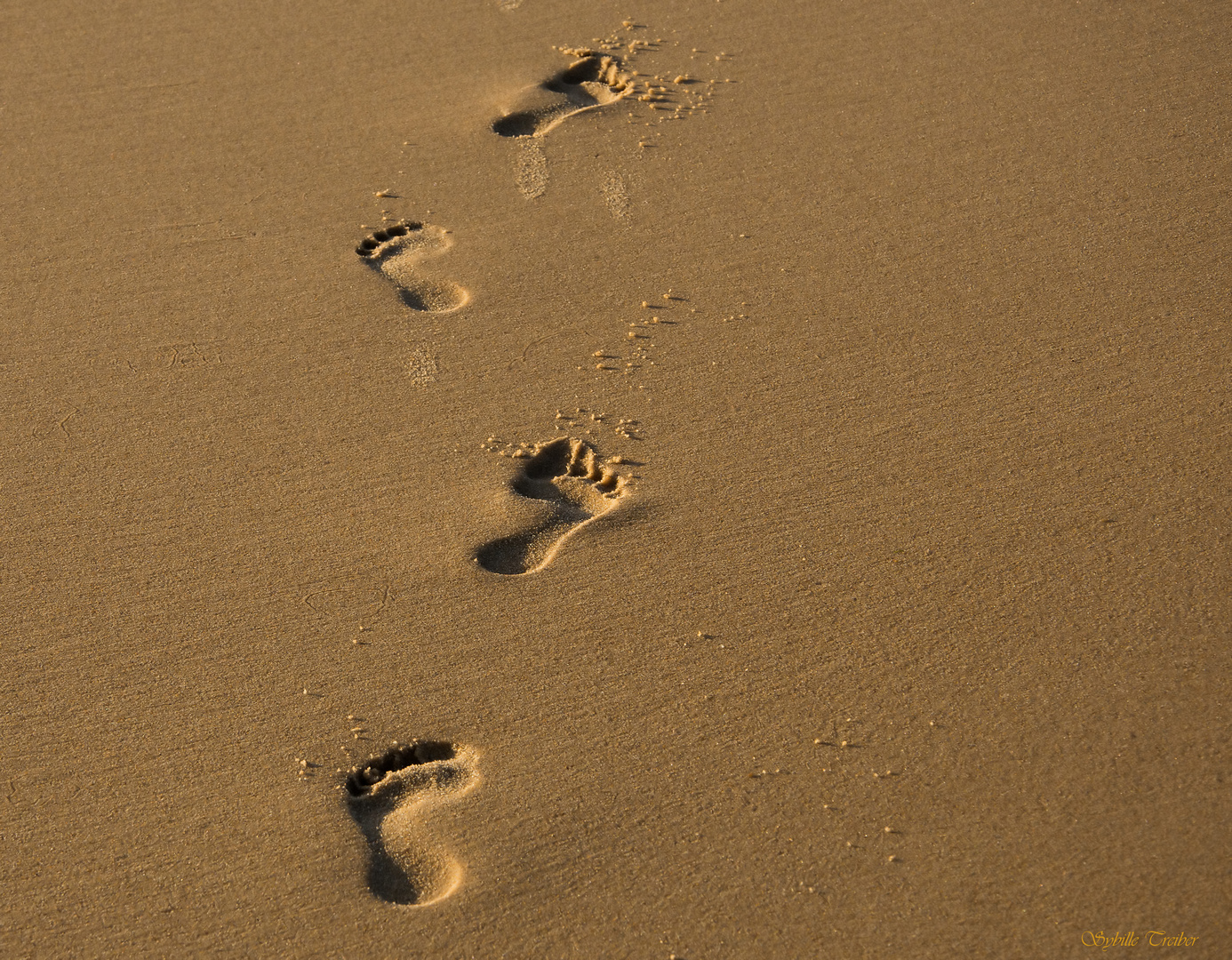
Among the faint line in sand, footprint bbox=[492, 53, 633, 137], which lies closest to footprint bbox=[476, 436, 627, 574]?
the faint line in sand

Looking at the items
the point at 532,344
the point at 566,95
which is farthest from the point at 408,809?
the point at 566,95

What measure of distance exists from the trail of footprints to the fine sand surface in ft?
0.03

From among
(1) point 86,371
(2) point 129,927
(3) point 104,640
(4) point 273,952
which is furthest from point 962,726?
(1) point 86,371

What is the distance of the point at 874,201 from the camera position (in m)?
2.83

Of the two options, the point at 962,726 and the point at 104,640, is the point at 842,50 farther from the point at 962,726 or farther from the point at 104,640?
the point at 104,640

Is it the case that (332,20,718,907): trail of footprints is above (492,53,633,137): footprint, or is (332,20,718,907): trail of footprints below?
below

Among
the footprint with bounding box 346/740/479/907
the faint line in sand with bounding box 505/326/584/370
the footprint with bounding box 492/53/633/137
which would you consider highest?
the footprint with bounding box 492/53/633/137

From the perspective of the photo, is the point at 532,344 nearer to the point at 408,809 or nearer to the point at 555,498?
the point at 555,498

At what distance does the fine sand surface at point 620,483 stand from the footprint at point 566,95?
13mm

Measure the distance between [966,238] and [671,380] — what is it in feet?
2.78

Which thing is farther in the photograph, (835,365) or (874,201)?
(874,201)

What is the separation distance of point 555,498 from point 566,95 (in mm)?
1395

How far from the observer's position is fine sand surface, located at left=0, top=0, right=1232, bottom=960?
5.90ft

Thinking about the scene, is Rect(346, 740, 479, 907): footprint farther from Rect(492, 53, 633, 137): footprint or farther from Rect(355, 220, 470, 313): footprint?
Rect(492, 53, 633, 137): footprint
